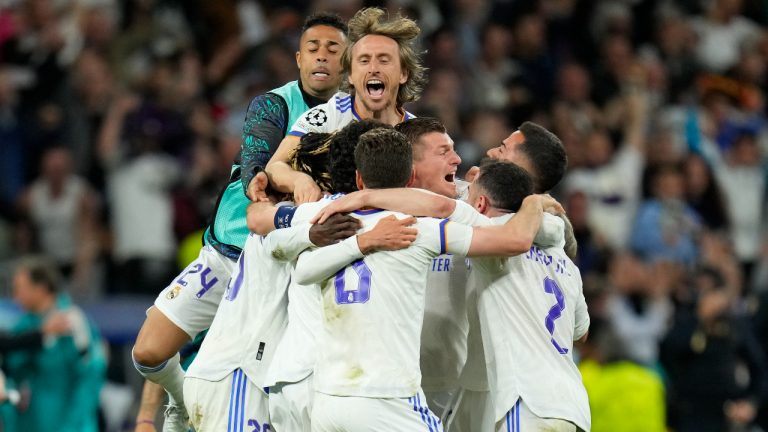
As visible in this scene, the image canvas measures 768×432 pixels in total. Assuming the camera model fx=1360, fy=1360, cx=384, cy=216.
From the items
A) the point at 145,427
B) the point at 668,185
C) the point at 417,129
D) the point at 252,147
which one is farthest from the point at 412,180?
the point at 668,185

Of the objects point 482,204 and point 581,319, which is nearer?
point 482,204

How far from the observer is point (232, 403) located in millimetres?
6906

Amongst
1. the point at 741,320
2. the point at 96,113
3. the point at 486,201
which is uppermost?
the point at 486,201

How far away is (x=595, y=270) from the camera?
13.7m

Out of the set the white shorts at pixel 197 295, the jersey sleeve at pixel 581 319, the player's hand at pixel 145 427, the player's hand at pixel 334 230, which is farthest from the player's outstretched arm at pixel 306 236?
the player's hand at pixel 145 427

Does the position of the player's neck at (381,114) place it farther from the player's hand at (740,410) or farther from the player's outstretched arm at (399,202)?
the player's hand at (740,410)

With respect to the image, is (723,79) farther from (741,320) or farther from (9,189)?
(9,189)

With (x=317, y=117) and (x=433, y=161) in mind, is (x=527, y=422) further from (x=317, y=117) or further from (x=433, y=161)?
(x=317, y=117)

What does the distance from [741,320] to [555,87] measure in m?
4.02

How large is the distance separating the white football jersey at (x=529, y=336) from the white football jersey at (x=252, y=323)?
3.39ft

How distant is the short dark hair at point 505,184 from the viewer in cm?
659

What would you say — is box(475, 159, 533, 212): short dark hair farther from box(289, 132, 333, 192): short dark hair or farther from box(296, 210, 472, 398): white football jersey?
box(289, 132, 333, 192): short dark hair

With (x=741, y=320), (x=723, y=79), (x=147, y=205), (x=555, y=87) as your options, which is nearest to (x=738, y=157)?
(x=723, y=79)

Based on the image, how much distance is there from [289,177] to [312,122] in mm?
520
